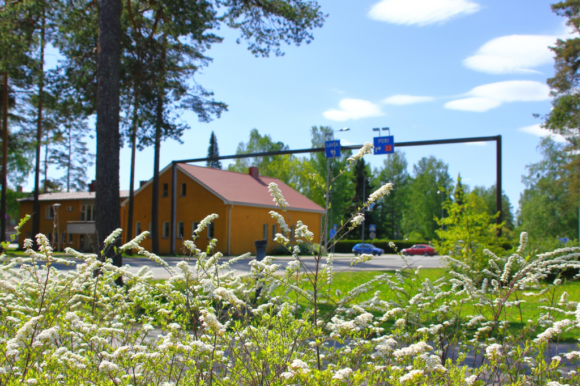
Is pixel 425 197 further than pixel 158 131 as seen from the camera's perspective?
Yes

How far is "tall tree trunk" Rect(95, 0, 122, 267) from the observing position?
10.1 meters

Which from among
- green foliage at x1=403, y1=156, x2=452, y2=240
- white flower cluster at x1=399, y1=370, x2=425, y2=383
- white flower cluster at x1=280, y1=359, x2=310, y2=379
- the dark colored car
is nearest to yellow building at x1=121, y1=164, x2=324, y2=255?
the dark colored car

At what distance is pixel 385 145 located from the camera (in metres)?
17.5

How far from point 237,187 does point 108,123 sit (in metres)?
24.9

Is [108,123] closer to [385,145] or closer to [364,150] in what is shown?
[364,150]

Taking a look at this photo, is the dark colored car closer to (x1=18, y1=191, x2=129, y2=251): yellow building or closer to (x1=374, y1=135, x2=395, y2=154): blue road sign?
(x1=18, y1=191, x2=129, y2=251): yellow building

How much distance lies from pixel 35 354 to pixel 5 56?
16228 millimetres

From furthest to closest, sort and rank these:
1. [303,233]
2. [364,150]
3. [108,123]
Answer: [108,123], [364,150], [303,233]

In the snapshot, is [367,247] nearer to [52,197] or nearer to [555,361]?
[52,197]

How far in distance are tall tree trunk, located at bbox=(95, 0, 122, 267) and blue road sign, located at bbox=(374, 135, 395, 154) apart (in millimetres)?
10474

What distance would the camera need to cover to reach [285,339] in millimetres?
3146

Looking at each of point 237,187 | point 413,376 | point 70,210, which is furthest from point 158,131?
point 413,376

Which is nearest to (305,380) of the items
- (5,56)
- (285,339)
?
(285,339)

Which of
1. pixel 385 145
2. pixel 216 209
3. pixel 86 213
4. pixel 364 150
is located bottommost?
pixel 86 213
